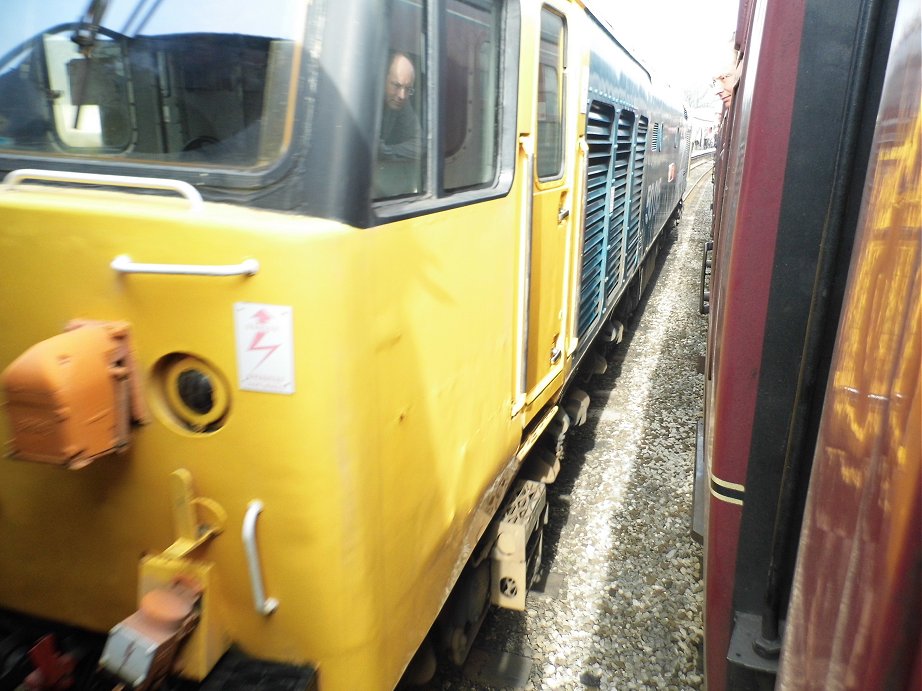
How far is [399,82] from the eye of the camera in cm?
173

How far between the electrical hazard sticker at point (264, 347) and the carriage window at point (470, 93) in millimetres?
780

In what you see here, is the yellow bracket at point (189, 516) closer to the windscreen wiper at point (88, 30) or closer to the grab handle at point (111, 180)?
the grab handle at point (111, 180)

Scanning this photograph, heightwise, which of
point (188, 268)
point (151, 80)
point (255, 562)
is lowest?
point (255, 562)

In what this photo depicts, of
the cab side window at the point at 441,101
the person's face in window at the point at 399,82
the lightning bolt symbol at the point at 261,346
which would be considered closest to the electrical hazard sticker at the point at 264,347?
the lightning bolt symbol at the point at 261,346

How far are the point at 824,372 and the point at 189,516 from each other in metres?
1.47

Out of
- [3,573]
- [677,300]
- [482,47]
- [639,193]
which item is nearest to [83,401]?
[3,573]

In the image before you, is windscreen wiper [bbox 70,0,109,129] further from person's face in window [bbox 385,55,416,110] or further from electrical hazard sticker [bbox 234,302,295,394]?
electrical hazard sticker [bbox 234,302,295,394]

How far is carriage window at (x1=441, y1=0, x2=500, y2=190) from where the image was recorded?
2002 millimetres

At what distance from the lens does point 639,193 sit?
19.9 ft

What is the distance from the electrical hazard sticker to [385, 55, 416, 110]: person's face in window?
0.60 metres

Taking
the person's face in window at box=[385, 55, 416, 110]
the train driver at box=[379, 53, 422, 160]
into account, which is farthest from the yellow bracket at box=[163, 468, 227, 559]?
the person's face in window at box=[385, 55, 416, 110]

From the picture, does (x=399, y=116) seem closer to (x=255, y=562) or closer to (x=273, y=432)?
(x=273, y=432)

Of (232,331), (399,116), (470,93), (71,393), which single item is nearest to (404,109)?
(399,116)

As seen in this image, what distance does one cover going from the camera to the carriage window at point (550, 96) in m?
2.81
